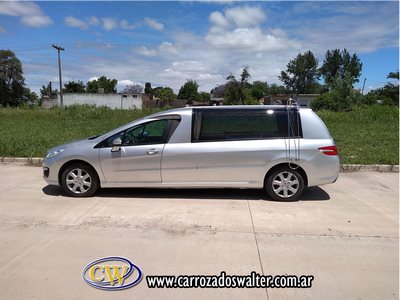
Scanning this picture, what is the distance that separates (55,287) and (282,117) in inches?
163

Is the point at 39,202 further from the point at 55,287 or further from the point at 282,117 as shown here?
the point at 282,117

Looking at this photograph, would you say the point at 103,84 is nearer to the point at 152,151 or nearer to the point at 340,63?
the point at 340,63

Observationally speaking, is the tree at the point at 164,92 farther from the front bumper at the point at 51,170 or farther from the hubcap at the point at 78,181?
the hubcap at the point at 78,181

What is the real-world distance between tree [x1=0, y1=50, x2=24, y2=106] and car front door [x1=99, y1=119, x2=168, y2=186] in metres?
69.9

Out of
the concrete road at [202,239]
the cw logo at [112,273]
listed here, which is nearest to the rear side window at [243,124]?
the concrete road at [202,239]

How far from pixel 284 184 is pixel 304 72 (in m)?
102

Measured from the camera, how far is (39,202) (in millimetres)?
5566

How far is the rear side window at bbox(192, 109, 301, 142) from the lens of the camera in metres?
5.62

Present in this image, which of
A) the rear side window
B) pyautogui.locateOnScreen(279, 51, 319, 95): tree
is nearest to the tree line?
pyautogui.locateOnScreen(279, 51, 319, 95): tree

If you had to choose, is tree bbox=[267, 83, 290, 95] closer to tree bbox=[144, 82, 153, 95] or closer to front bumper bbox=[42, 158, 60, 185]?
tree bbox=[144, 82, 153, 95]

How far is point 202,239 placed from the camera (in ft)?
Result: 13.6

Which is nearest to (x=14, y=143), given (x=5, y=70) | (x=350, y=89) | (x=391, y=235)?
(x=391, y=235)

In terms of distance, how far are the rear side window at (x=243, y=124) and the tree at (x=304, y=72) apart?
318ft

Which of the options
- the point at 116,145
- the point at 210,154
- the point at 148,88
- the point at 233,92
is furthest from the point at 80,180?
the point at 148,88
